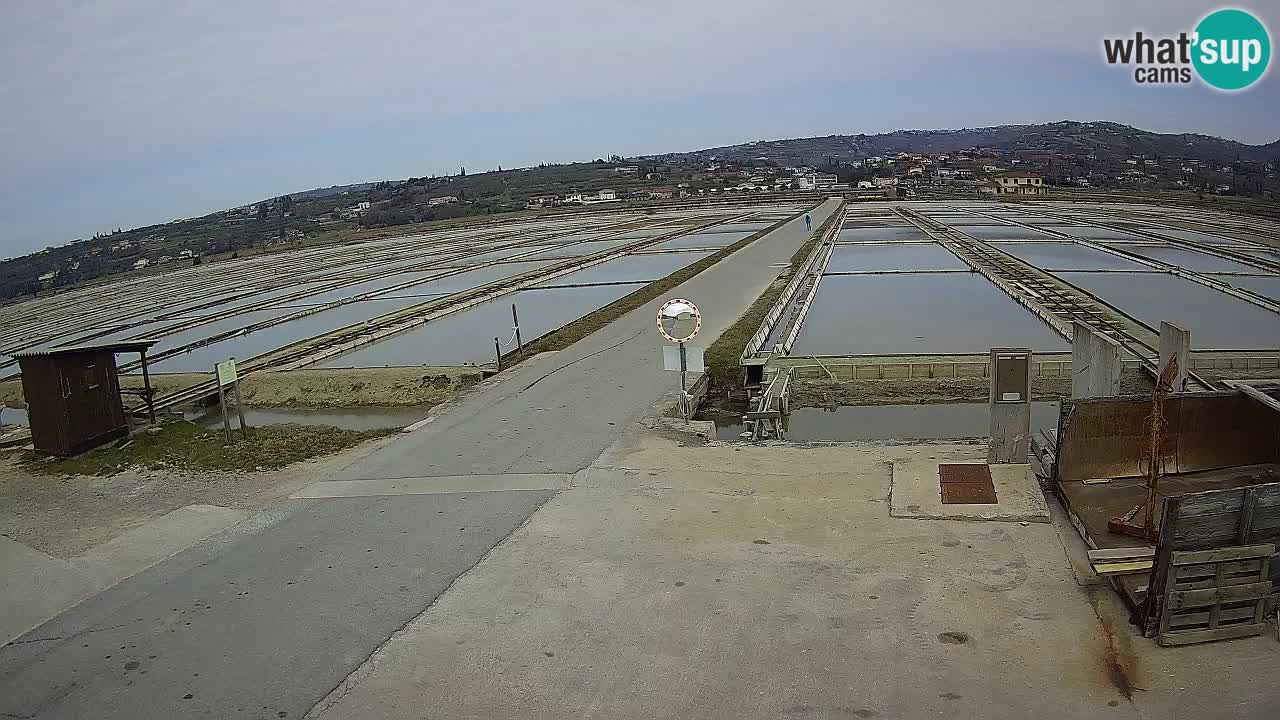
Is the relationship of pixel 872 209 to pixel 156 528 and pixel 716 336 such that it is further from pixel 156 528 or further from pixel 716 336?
pixel 156 528

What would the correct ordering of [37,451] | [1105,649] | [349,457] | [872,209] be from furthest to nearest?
[872,209] → [37,451] → [349,457] → [1105,649]

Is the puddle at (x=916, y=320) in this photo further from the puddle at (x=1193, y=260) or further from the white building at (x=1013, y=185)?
the white building at (x=1013, y=185)

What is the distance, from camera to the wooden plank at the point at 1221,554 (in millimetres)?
4791

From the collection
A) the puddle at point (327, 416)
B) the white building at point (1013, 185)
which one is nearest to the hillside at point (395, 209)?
the white building at point (1013, 185)

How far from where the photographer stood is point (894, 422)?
12.8 m

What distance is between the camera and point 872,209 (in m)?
71.8

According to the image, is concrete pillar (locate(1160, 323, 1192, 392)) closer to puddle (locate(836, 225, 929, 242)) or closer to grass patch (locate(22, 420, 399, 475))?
grass patch (locate(22, 420, 399, 475))

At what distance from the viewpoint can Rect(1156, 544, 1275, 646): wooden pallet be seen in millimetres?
4820

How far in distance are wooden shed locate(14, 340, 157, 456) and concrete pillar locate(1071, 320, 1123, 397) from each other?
38.9ft

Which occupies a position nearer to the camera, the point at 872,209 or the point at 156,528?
the point at 156,528

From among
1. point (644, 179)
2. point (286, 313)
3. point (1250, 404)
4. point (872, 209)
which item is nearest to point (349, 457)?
point (1250, 404)

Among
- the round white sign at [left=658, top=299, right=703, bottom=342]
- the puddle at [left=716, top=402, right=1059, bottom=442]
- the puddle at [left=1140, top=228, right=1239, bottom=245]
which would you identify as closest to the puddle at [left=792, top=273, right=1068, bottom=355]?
the puddle at [left=716, top=402, right=1059, bottom=442]

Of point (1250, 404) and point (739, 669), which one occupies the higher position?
point (1250, 404)

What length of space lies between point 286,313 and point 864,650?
88.4 ft
